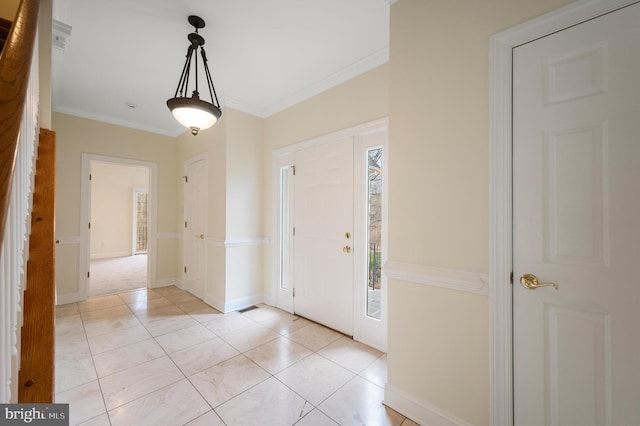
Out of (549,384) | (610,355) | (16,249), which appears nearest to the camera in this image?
(16,249)

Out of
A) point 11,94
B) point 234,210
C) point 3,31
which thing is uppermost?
point 3,31

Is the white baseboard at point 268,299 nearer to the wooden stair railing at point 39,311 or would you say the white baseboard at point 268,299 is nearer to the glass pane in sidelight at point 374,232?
the glass pane in sidelight at point 374,232

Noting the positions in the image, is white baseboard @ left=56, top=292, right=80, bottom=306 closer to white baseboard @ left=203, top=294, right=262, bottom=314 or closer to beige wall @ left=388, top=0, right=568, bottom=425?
white baseboard @ left=203, top=294, right=262, bottom=314

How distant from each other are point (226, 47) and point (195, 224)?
2749 mm

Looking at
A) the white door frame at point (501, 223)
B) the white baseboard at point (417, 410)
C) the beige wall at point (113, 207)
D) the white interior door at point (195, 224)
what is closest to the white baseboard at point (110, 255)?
the beige wall at point (113, 207)

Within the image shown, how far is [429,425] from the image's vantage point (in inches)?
59.7

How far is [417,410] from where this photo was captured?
157 centimetres

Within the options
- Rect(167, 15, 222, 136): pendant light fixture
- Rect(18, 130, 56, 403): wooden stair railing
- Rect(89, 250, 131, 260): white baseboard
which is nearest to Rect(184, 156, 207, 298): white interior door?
Rect(167, 15, 222, 136): pendant light fixture

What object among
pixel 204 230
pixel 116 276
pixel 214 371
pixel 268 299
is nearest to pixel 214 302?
pixel 268 299

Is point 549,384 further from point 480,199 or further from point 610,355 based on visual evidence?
point 480,199

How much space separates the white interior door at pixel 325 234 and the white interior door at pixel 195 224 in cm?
161

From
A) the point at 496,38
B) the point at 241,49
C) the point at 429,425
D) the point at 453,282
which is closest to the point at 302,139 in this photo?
the point at 241,49

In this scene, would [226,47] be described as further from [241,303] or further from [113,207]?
[113,207]

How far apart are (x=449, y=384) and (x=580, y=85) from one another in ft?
5.49
